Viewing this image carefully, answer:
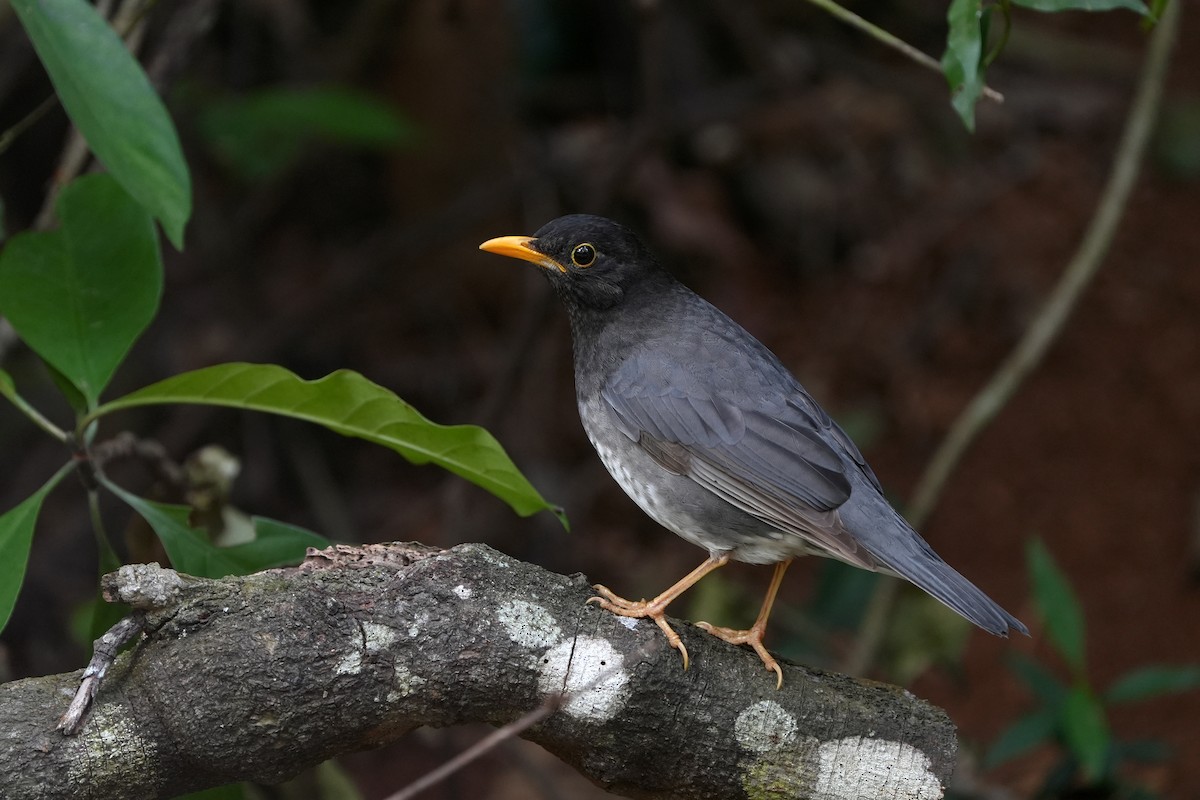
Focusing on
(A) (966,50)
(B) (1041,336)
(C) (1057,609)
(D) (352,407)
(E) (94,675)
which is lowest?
(C) (1057,609)

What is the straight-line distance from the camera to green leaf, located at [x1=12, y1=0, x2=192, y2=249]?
8.23 ft

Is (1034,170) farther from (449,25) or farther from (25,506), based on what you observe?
A: (25,506)

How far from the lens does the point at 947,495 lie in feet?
24.8

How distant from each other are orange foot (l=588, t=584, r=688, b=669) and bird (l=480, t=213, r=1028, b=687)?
1cm

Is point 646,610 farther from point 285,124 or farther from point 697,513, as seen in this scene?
point 285,124

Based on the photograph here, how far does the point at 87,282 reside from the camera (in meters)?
3.10

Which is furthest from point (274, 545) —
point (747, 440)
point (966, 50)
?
point (966, 50)

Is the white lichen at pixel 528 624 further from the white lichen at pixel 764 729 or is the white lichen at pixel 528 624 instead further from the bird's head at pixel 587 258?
the bird's head at pixel 587 258

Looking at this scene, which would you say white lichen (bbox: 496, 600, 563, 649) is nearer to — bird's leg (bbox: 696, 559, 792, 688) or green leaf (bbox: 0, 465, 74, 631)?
bird's leg (bbox: 696, 559, 792, 688)

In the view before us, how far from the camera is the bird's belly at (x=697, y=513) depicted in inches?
148

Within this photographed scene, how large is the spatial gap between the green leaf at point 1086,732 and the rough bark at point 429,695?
2.02 m

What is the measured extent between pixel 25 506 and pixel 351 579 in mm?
754

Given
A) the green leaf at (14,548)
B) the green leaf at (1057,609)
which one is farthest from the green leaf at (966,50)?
the green leaf at (1057,609)

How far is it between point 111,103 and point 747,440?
6.74 ft
